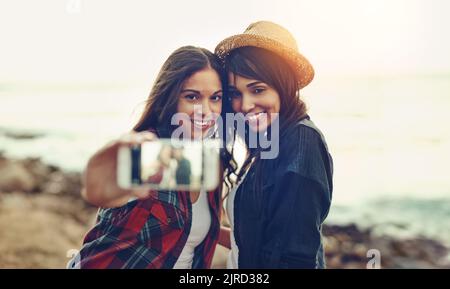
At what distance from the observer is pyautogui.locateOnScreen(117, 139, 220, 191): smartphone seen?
4.30 feet

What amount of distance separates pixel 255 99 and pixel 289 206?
0.35 m

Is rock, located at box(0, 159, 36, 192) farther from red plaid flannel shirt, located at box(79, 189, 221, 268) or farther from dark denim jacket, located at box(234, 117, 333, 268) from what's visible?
dark denim jacket, located at box(234, 117, 333, 268)

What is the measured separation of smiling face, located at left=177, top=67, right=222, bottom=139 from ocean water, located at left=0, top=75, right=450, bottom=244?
0.43 metres

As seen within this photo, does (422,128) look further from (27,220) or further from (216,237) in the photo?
(27,220)

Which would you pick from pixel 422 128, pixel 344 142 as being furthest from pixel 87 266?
pixel 422 128

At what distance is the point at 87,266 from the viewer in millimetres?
1542

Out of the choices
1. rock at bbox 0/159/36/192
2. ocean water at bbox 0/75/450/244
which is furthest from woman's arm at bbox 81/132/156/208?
rock at bbox 0/159/36/192

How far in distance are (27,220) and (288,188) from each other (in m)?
2.27

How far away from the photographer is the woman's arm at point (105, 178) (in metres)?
1.28

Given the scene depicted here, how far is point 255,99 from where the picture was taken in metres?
1.62

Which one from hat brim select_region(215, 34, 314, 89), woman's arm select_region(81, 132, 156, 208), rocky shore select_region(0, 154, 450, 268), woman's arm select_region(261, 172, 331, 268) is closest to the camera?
woman's arm select_region(81, 132, 156, 208)

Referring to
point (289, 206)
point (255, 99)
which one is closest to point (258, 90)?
point (255, 99)

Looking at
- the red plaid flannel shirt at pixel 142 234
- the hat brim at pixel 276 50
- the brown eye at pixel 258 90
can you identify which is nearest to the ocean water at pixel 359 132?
the hat brim at pixel 276 50

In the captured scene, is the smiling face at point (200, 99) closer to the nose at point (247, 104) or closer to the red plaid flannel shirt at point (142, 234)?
the nose at point (247, 104)
